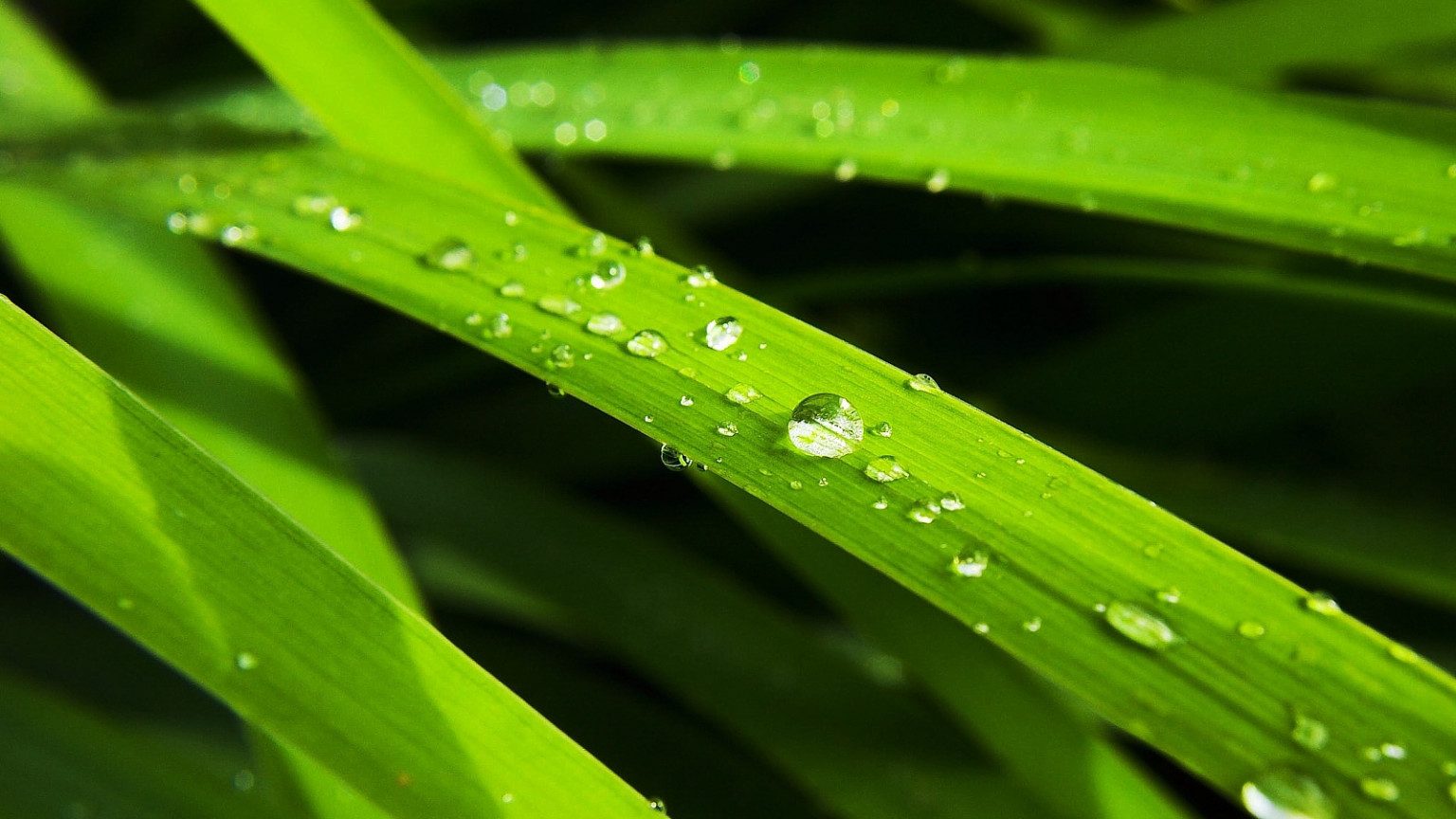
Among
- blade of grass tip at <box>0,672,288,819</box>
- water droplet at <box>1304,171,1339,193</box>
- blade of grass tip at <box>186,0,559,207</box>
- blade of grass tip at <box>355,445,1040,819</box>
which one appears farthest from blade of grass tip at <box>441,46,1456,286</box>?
blade of grass tip at <box>0,672,288,819</box>

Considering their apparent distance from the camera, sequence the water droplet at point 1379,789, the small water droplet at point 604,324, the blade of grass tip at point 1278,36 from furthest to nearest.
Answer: the blade of grass tip at point 1278,36
the small water droplet at point 604,324
the water droplet at point 1379,789

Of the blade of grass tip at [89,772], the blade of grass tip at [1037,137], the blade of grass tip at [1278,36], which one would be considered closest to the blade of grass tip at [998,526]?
the blade of grass tip at [1037,137]

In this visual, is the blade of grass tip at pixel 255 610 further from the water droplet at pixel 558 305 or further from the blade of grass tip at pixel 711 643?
the blade of grass tip at pixel 711 643

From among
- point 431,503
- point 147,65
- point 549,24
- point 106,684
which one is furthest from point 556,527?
point 147,65

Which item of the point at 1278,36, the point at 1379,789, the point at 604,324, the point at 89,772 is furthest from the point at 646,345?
the point at 1278,36

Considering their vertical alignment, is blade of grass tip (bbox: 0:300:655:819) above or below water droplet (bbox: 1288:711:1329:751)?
below

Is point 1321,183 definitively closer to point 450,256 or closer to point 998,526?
point 998,526

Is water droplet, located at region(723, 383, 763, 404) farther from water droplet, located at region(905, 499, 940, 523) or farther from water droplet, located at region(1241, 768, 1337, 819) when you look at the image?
water droplet, located at region(1241, 768, 1337, 819)

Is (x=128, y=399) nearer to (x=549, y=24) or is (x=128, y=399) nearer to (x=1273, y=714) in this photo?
(x=1273, y=714)
